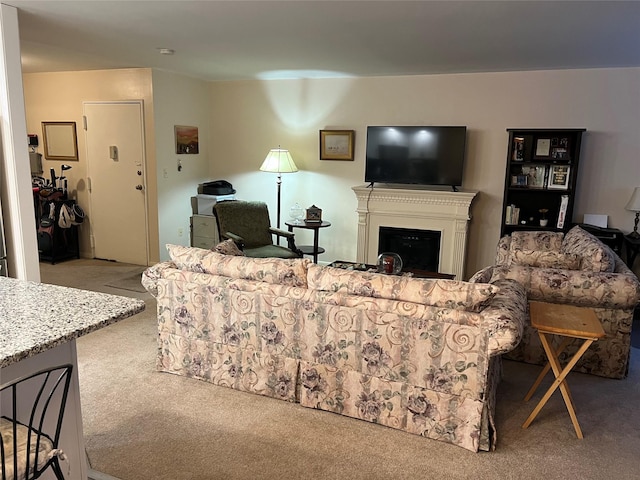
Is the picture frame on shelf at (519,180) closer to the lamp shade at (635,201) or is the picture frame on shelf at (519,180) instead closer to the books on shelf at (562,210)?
the books on shelf at (562,210)

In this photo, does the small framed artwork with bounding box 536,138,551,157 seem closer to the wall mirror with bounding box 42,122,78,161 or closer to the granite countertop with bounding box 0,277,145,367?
the granite countertop with bounding box 0,277,145,367

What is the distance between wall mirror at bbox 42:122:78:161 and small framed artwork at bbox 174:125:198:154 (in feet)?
4.34

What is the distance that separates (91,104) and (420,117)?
3.96 meters

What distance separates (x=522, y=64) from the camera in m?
4.59

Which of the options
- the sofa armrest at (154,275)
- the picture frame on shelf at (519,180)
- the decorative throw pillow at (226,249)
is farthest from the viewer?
the picture frame on shelf at (519,180)

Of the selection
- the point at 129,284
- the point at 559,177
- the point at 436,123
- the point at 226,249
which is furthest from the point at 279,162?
the point at 559,177

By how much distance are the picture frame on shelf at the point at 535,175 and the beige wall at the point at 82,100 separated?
421cm

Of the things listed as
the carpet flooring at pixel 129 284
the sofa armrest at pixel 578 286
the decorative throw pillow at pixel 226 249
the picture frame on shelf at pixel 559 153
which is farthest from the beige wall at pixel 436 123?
the decorative throw pillow at pixel 226 249

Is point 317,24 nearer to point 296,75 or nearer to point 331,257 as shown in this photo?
point 296,75

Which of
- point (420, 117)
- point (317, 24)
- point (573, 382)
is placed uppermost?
point (317, 24)

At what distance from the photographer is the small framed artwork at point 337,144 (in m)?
5.76

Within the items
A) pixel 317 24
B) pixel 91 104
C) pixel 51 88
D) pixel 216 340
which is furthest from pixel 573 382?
pixel 51 88

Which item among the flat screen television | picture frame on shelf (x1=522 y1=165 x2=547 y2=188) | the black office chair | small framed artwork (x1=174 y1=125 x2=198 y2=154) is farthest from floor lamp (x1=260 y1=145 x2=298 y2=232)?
the black office chair

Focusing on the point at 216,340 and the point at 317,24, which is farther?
the point at 317,24
